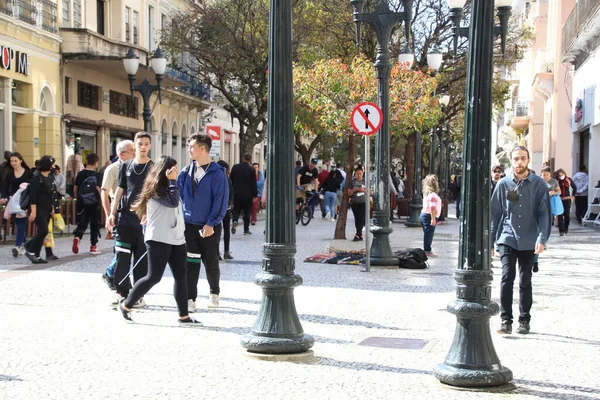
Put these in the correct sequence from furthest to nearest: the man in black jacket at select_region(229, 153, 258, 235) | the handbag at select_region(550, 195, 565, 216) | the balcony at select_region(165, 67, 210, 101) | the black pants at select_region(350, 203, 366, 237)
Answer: the balcony at select_region(165, 67, 210, 101) → the black pants at select_region(350, 203, 366, 237) → the man in black jacket at select_region(229, 153, 258, 235) → the handbag at select_region(550, 195, 565, 216)

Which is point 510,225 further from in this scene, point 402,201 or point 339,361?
point 402,201

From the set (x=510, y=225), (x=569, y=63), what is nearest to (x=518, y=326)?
(x=510, y=225)

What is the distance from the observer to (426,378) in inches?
274

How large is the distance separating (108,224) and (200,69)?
99.0ft

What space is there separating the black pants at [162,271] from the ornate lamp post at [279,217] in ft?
5.37

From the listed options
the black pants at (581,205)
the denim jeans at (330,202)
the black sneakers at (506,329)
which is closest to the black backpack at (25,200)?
the black sneakers at (506,329)

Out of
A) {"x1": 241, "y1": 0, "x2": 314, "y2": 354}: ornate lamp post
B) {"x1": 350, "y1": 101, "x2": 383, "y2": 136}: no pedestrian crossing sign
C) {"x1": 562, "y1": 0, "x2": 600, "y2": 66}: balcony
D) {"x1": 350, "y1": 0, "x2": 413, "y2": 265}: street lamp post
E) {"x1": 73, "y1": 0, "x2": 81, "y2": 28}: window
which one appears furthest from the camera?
{"x1": 73, "y1": 0, "x2": 81, "y2": 28}: window

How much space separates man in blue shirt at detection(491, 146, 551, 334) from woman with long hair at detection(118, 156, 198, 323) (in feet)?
9.50

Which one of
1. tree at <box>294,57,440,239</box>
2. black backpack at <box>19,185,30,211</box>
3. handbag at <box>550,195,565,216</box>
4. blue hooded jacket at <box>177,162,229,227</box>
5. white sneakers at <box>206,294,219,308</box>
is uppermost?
tree at <box>294,57,440,239</box>

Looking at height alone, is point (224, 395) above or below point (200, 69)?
below

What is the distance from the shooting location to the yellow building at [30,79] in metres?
27.2

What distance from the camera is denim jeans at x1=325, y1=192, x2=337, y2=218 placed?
30378 millimetres

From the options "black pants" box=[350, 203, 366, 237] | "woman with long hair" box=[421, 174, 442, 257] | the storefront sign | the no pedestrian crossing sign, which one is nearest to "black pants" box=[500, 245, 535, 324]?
the no pedestrian crossing sign

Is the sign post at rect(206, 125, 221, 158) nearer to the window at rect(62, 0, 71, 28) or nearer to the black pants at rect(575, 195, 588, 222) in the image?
the window at rect(62, 0, 71, 28)
